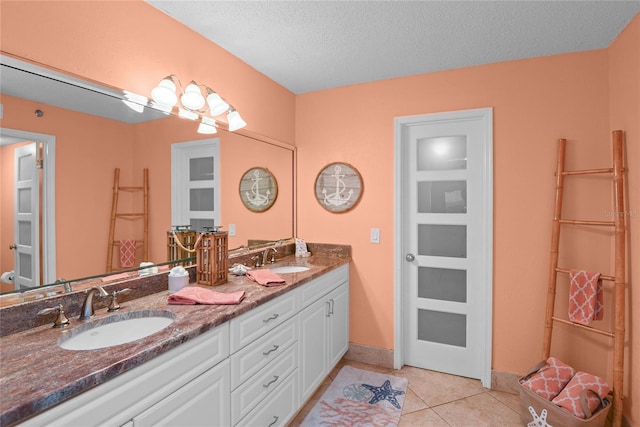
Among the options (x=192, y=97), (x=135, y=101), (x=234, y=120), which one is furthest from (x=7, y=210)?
(x=234, y=120)

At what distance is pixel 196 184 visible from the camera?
204cm

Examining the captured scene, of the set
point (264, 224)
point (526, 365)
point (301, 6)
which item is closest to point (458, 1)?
point (301, 6)

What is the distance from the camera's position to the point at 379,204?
9.00 ft

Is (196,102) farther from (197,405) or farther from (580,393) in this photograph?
(580,393)

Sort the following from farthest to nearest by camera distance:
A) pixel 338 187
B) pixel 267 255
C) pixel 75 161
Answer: pixel 338 187, pixel 267 255, pixel 75 161

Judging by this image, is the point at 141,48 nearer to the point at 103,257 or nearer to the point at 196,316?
the point at 103,257

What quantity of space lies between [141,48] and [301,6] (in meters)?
0.86

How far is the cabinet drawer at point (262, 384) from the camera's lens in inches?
57.2

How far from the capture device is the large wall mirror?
123 cm

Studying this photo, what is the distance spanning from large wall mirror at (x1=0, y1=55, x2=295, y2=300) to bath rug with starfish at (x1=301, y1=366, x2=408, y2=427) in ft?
4.79

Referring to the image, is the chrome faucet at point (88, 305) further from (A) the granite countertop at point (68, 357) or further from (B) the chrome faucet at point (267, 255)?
(B) the chrome faucet at point (267, 255)

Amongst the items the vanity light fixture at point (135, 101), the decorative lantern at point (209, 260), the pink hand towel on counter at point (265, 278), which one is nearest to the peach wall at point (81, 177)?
the vanity light fixture at point (135, 101)

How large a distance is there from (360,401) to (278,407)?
0.74m

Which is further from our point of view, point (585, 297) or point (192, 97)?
point (585, 297)
